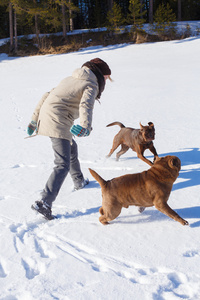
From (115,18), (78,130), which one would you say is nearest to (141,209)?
(78,130)

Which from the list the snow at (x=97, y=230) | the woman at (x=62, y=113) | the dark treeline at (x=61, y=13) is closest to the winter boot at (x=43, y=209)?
the woman at (x=62, y=113)

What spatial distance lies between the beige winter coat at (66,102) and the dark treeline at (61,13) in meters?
17.1

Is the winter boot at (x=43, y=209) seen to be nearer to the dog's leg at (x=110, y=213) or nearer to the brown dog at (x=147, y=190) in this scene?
the dog's leg at (x=110, y=213)

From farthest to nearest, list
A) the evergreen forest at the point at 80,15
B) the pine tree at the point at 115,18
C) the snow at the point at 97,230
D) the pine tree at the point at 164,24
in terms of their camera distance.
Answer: the pine tree at the point at 115,18 → the evergreen forest at the point at 80,15 → the pine tree at the point at 164,24 → the snow at the point at 97,230

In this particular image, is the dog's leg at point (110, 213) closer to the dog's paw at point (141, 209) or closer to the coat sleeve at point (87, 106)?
the dog's paw at point (141, 209)

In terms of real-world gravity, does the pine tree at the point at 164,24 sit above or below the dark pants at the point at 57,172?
above

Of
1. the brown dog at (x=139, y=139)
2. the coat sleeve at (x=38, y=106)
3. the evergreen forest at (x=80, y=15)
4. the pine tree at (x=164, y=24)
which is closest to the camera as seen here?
the coat sleeve at (x=38, y=106)

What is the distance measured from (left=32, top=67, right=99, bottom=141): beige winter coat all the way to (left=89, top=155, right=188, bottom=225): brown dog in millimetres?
843

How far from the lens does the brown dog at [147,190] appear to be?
2580 mm

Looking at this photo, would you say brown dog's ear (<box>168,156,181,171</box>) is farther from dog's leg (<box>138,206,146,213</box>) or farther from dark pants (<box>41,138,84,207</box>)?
dark pants (<box>41,138,84,207</box>)

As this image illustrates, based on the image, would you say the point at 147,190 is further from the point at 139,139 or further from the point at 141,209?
the point at 139,139

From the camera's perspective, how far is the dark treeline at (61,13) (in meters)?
18.6

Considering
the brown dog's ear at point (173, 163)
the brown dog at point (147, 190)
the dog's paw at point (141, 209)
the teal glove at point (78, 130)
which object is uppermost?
the teal glove at point (78, 130)

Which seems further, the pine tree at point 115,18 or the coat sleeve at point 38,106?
the pine tree at point 115,18
